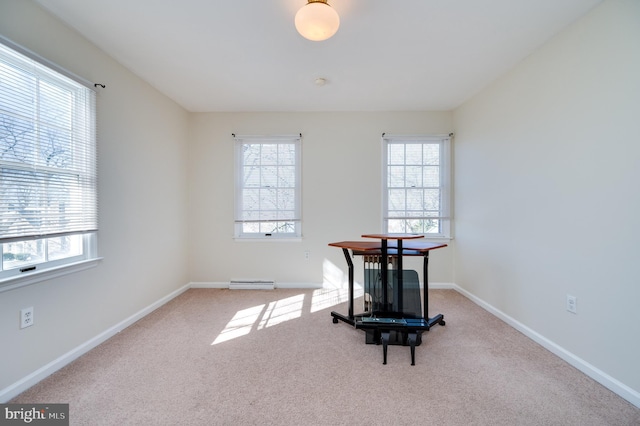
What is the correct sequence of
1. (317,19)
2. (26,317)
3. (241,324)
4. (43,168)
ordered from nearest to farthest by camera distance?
(317,19), (26,317), (43,168), (241,324)

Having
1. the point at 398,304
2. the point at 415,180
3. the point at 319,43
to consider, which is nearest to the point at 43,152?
the point at 319,43

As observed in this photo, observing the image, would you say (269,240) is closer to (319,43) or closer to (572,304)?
(319,43)

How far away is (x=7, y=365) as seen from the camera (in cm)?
159

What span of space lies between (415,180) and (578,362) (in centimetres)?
252

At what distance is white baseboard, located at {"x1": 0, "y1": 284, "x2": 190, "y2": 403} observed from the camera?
1.59 metres

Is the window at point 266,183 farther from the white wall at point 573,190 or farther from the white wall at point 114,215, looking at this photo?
the white wall at point 573,190

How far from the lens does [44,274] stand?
1792 millimetres

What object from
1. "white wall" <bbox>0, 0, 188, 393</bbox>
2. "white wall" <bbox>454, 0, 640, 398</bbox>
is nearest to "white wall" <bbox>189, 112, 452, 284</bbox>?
"white wall" <bbox>0, 0, 188, 393</bbox>

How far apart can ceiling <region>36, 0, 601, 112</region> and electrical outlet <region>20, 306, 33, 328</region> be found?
1969 millimetres

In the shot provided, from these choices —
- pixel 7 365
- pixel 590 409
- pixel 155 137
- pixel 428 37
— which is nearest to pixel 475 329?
pixel 590 409

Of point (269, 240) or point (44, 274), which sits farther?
point (269, 240)

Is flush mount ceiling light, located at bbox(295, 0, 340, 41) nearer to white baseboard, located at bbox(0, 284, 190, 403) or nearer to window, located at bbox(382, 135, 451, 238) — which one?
window, located at bbox(382, 135, 451, 238)

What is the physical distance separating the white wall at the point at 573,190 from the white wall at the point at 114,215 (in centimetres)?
392

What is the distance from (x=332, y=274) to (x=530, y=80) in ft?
10.2
